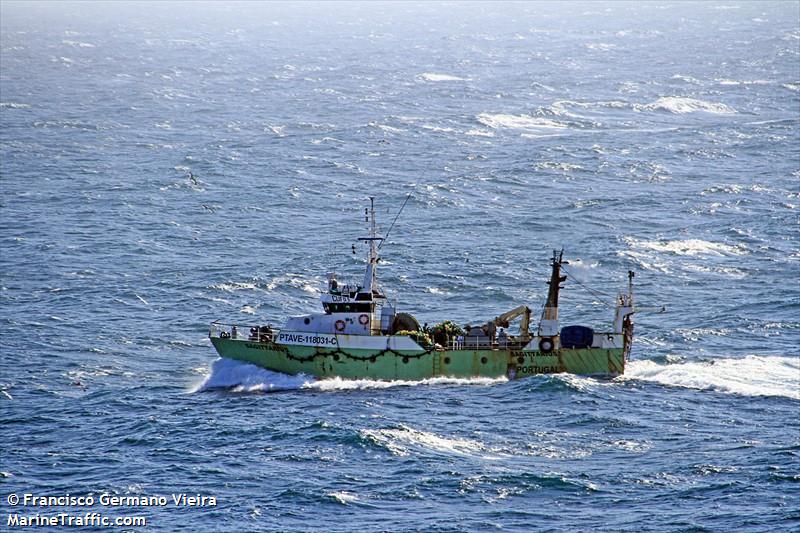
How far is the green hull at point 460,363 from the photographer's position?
76000 mm

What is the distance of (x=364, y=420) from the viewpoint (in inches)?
2682

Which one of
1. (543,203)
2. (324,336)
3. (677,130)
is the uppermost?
(677,130)

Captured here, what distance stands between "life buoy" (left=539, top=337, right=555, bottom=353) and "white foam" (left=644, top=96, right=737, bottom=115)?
355 ft

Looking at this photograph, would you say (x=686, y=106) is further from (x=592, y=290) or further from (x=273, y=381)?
(x=273, y=381)

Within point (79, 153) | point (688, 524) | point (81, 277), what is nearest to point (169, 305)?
point (81, 277)

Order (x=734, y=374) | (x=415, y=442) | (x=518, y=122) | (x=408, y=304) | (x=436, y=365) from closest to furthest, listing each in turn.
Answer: (x=415, y=442) < (x=436, y=365) < (x=734, y=374) < (x=408, y=304) < (x=518, y=122)

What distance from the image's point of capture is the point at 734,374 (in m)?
76.8

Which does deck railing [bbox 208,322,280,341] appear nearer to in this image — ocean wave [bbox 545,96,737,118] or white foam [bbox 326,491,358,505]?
white foam [bbox 326,491,358,505]

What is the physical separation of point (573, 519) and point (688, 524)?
4.69 m

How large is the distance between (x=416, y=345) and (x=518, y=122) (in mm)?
101066

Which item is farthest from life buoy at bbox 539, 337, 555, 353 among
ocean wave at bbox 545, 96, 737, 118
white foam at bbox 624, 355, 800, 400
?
ocean wave at bbox 545, 96, 737, 118

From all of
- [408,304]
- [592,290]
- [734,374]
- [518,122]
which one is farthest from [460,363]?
[518,122]

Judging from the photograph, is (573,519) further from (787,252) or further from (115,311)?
(787,252)

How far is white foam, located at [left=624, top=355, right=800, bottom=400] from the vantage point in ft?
244
